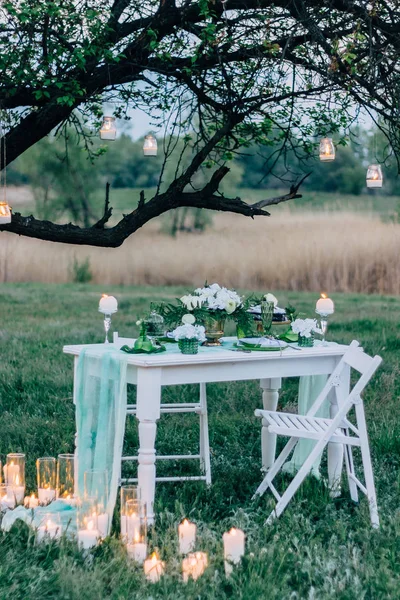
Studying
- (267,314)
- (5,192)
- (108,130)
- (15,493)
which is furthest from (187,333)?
(5,192)

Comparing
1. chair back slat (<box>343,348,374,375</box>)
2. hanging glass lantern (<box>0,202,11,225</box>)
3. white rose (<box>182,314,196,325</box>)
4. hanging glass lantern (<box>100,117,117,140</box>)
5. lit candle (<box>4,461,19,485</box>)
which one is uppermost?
hanging glass lantern (<box>100,117,117,140</box>)

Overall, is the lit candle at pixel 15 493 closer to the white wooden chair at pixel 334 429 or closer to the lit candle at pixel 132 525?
the lit candle at pixel 132 525

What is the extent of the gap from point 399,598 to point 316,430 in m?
1.30

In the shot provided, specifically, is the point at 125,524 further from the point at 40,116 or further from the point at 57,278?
the point at 57,278

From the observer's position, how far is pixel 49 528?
4055 millimetres

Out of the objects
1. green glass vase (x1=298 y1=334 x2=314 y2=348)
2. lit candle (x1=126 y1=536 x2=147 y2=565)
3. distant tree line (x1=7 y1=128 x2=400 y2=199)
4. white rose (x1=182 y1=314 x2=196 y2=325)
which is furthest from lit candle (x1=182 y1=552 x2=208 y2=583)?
distant tree line (x1=7 y1=128 x2=400 y2=199)

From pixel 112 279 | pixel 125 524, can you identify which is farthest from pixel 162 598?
pixel 112 279

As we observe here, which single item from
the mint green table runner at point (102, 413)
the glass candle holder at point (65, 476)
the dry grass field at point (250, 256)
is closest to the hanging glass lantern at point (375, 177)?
the mint green table runner at point (102, 413)

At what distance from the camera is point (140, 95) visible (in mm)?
6660

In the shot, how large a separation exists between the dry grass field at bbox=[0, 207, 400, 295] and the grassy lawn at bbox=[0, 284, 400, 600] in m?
4.77

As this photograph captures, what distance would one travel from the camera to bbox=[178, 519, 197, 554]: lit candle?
12.5ft

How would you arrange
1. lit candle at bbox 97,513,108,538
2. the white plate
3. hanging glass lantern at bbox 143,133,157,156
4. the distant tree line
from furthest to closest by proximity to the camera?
the distant tree line < hanging glass lantern at bbox 143,133,157,156 < the white plate < lit candle at bbox 97,513,108,538

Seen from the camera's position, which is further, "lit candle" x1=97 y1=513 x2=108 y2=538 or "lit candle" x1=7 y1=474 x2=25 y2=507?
"lit candle" x1=7 y1=474 x2=25 y2=507

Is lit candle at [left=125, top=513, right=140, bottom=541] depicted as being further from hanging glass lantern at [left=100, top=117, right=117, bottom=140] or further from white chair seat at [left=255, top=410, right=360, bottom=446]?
hanging glass lantern at [left=100, top=117, right=117, bottom=140]
